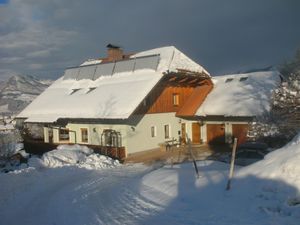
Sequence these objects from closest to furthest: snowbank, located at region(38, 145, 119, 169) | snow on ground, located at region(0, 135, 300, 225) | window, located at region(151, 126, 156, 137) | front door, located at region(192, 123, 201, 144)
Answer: snow on ground, located at region(0, 135, 300, 225)
snowbank, located at region(38, 145, 119, 169)
window, located at region(151, 126, 156, 137)
front door, located at region(192, 123, 201, 144)

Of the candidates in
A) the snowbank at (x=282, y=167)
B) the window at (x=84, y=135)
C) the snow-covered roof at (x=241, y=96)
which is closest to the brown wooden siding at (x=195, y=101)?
the snow-covered roof at (x=241, y=96)

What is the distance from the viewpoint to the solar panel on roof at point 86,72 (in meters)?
33.1

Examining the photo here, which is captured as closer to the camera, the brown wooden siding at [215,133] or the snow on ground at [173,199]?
the snow on ground at [173,199]

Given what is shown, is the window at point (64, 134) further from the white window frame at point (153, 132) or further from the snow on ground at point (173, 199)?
the snow on ground at point (173, 199)

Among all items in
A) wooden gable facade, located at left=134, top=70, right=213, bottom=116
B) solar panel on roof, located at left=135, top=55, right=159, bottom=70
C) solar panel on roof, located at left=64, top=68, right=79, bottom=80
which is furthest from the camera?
solar panel on roof, located at left=64, top=68, right=79, bottom=80

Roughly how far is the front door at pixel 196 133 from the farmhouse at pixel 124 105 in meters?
0.08

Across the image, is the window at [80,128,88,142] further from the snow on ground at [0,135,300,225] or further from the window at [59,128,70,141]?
the snow on ground at [0,135,300,225]

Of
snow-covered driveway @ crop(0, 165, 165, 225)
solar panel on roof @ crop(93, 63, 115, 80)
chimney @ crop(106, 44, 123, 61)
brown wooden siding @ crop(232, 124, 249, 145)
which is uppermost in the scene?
chimney @ crop(106, 44, 123, 61)

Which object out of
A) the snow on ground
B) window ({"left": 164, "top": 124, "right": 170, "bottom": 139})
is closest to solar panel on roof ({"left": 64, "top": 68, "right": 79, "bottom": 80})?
window ({"left": 164, "top": 124, "right": 170, "bottom": 139})

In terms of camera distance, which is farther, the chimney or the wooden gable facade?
the chimney

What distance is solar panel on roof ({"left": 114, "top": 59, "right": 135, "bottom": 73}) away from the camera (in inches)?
1196

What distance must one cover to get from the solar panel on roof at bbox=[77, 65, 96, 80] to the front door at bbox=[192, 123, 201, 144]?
971cm

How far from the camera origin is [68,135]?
29391mm

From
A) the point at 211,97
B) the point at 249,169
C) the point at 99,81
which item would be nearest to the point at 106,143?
the point at 99,81
